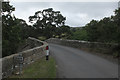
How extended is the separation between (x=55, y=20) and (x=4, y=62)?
5592 cm

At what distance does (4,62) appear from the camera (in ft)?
24.1

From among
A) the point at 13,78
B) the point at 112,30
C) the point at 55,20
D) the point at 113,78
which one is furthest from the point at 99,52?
the point at 55,20

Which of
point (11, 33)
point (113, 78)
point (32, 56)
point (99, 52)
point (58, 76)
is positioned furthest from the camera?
point (11, 33)

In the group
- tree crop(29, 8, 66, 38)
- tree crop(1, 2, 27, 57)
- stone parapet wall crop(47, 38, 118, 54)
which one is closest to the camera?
stone parapet wall crop(47, 38, 118, 54)

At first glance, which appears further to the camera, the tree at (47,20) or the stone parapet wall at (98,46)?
the tree at (47,20)

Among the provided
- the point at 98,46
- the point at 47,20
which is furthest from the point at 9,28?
the point at 47,20

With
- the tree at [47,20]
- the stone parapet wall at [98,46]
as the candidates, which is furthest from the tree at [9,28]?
the tree at [47,20]

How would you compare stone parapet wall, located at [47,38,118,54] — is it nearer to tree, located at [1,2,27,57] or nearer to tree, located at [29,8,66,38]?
tree, located at [1,2,27,57]

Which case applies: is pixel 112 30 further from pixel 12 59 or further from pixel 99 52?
pixel 12 59

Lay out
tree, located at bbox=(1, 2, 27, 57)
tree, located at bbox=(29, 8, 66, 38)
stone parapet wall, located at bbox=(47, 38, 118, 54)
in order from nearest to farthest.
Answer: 1. stone parapet wall, located at bbox=(47, 38, 118, 54)
2. tree, located at bbox=(1, 2, 27, 57)
3. tree, located at bbox=(29, 8, 66, 38)

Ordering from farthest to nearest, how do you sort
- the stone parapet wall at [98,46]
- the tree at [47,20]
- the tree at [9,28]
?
the tree at [47,20] → the tree at [9,28] → the stone parapet wall at [98,46]

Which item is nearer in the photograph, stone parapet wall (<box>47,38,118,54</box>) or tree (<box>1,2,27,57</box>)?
stone parapet wall (<box>47,38,118,54</box>)

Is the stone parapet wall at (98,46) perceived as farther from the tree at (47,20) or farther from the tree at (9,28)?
the tree at (47,20)

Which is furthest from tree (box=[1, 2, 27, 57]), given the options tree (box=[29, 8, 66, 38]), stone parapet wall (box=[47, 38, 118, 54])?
tree (box=[29, 8, 66, 38])
